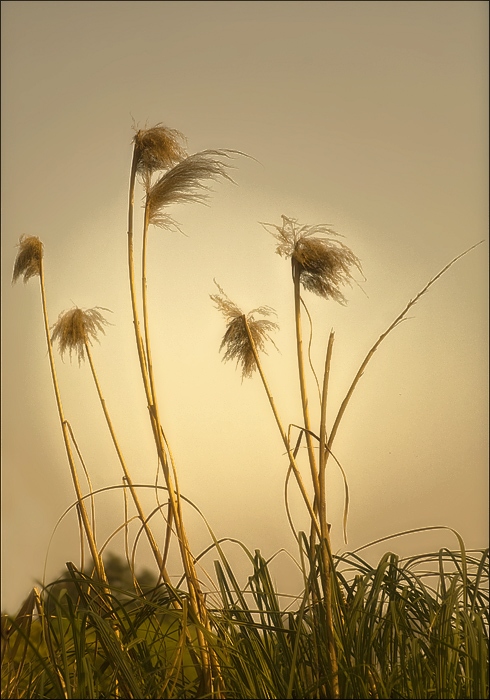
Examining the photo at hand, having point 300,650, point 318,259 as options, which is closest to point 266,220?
point 318,259

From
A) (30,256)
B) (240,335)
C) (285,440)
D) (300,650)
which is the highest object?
(30,256)

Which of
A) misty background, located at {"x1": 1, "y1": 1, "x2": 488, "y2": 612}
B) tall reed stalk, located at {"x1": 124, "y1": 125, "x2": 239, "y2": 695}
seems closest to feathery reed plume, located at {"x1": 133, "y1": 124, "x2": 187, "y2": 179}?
tall reed stalk, located at {"x1": 124, "y1": 125, "x2": 239, "y2": 695}

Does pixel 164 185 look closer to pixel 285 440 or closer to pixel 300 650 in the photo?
pixel 285 440

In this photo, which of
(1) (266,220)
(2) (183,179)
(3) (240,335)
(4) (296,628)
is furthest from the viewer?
(1) (266,220)

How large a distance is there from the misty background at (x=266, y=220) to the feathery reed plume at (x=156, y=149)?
104 centimetres

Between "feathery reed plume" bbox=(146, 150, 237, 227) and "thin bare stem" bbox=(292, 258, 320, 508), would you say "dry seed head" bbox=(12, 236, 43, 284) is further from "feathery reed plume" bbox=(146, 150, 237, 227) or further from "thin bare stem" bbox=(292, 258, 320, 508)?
"thin bare stem" bbox=(292, 258, 320, 508)

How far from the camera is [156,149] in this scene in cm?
113

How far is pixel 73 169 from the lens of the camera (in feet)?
7.55

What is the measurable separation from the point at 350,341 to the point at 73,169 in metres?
1.06

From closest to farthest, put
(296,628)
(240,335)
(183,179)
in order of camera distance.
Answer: (296,628) < (183,179) < (240,335)

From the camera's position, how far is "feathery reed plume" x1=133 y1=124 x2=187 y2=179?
1129 mm

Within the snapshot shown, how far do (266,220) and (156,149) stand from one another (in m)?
1.06

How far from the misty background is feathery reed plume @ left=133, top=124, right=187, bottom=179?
3.41ft

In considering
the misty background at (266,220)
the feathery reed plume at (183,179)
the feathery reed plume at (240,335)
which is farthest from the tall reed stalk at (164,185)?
the misty background at (266,220)
